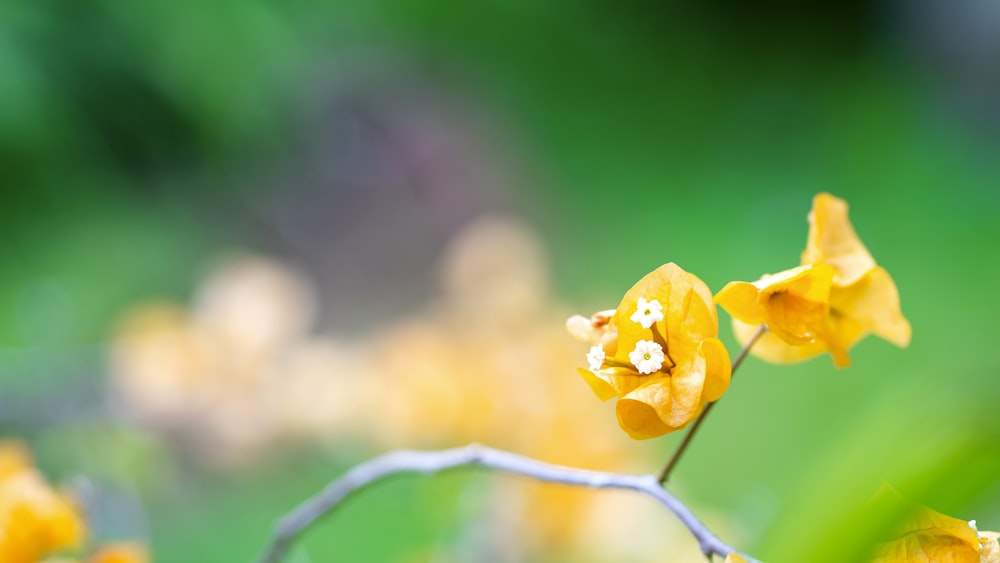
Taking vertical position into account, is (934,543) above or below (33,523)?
below

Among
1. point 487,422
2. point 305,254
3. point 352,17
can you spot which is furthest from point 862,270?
point 352,17

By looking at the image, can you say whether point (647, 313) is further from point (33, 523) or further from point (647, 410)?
point (33, 523)

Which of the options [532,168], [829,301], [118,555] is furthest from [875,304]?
[532,168]

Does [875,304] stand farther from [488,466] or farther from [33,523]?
[33,523]

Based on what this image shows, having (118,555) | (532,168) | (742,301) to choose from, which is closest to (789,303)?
(742,301)

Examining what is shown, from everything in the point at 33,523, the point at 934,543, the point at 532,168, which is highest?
the point at 532,168

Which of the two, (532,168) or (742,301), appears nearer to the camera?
(742,301)

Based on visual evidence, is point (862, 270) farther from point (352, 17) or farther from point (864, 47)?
point (864, 47)
